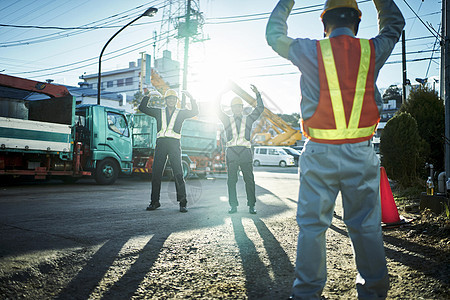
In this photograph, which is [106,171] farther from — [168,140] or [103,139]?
[168,140]

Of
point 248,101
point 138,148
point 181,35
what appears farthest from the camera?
point 181,35

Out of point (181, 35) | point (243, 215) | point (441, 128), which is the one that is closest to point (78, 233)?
point (243, 215)

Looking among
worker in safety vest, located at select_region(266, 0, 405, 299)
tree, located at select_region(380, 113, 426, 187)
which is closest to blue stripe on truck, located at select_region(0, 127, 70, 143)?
tree, located at select_region(380, 113, 426, 187)

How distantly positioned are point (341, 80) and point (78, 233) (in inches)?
132

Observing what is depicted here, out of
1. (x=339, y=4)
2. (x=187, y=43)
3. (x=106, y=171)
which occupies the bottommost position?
(x=106, y=171)

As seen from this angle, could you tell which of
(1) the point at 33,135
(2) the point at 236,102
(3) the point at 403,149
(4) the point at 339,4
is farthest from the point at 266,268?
(1) the point at 33,135

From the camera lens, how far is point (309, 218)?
6.91 feet

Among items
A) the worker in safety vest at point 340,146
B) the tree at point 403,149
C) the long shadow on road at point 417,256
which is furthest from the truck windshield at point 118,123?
the worker in safety vest at point 340,146

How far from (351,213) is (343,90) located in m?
0.75

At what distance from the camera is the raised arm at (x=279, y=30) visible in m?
2.34

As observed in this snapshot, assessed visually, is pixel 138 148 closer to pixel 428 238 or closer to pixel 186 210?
pixel 186 210

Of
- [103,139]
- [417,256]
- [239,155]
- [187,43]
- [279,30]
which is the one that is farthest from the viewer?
[187,43]

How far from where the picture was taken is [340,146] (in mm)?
2105

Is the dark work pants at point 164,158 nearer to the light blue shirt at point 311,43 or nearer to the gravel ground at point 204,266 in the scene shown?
the gravel ground at point 204,266
